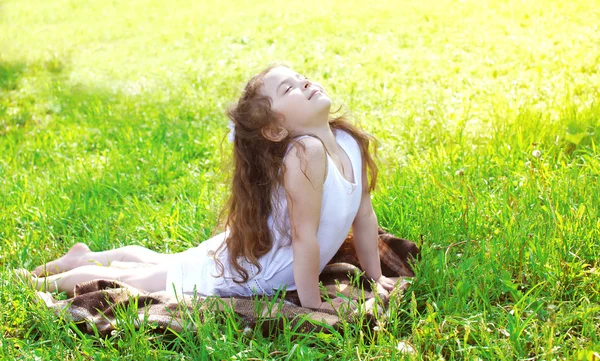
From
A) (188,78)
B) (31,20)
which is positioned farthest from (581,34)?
(31,20)

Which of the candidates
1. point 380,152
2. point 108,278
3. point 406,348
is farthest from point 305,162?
point 380,152

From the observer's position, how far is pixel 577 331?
2.47m

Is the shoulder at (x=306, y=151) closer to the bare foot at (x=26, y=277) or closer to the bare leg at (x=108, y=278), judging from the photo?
the bare leg at (x=108, y=278)

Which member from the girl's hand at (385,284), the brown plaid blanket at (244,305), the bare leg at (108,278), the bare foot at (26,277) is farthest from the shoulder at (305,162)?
the bare foot at (26,277)

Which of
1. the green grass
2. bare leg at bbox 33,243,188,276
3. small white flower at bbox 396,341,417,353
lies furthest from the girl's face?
bare leg at bbox 33,243,188,276

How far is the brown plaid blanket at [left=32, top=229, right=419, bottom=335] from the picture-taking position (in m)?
2.60

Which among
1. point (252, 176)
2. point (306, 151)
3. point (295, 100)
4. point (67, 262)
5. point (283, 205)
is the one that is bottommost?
point (67, 262)

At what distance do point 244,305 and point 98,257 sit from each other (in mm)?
984

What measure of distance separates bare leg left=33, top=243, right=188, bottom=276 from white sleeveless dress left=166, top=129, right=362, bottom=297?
0.30m

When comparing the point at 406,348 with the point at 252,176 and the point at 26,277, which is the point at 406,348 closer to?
the point at 252,176

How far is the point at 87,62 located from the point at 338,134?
536cm

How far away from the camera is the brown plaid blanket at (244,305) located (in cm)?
260

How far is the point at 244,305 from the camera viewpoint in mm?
2764

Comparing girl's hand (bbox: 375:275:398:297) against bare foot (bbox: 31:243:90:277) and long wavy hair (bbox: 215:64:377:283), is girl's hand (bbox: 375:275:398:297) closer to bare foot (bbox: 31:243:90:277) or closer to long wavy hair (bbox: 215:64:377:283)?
long wavy hair (bbox: 215:64:377:283)
